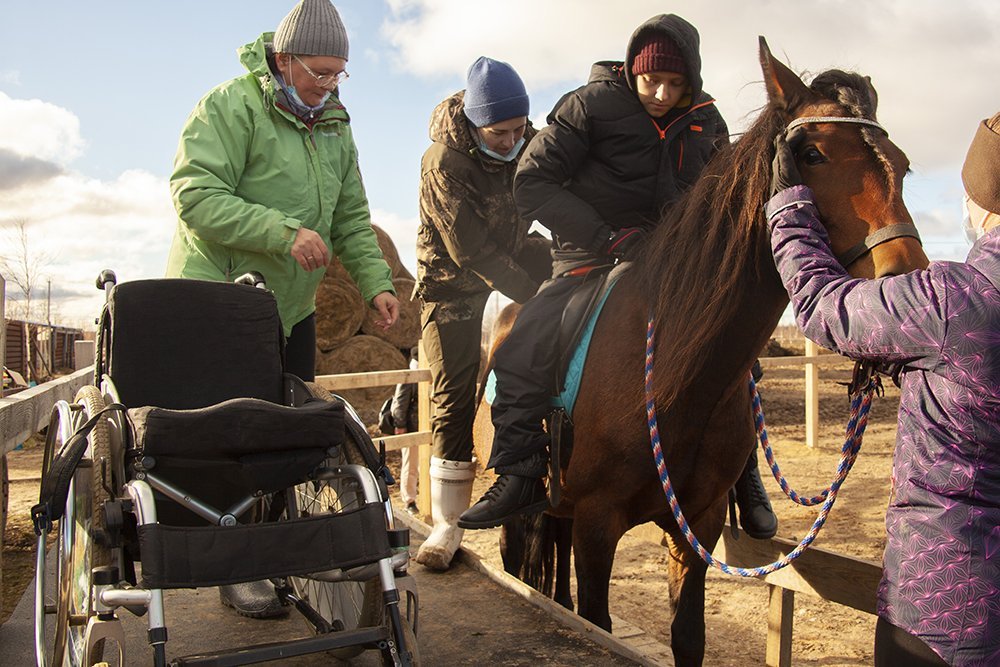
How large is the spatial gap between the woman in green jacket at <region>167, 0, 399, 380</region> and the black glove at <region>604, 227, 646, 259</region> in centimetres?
94

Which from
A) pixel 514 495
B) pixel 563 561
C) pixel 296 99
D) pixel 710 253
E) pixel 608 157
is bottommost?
pixel 563 561

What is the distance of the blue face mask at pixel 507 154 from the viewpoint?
13.2ft

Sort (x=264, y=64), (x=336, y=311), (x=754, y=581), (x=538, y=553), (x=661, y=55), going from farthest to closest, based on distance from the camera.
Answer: (x=336, y=311), (x=754, y=581), (x=538, y=553), (x=264, y=64), (x=661, y=55)

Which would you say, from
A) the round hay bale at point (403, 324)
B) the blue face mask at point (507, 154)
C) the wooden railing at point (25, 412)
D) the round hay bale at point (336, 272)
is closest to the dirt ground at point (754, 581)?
the wooden railing at point (25, 412)

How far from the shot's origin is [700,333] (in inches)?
106

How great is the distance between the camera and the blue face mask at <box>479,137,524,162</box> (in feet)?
13.2

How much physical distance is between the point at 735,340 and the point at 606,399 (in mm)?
499

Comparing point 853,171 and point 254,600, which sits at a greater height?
point 853,171

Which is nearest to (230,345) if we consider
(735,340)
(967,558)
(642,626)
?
(735,340)

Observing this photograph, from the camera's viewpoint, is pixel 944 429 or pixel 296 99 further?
pixel 296 99

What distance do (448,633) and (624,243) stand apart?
1.56 metres

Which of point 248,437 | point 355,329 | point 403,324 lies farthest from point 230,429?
point 403,324

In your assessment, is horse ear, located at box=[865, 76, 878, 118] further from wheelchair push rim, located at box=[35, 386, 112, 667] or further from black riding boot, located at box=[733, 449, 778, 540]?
wheelchair push rim, located at box=[35, 386, 112, 667]

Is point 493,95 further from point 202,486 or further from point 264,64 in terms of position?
point 202,486
